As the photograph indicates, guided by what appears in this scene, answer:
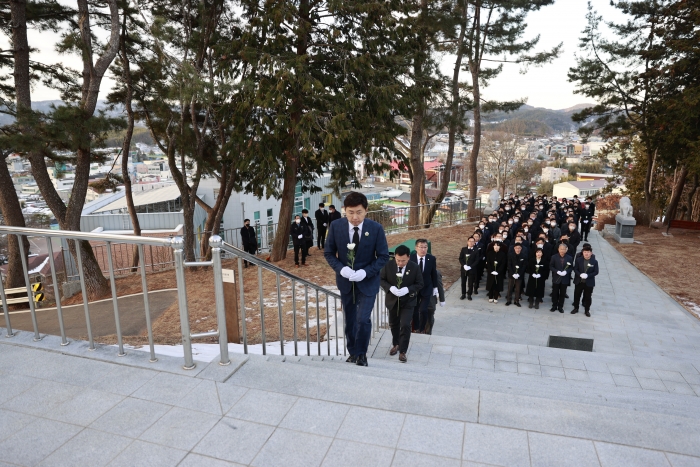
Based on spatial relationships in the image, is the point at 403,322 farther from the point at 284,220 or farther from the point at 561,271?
the point at 284,220

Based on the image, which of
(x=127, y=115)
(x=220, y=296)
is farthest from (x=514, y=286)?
(x=127, y=115)

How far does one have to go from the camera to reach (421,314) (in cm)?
765

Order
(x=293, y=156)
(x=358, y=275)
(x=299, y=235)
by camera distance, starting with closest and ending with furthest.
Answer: (x=358, y=275) < (x=293, y=156) < (x=299, y=235)

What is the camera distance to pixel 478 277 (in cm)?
1141

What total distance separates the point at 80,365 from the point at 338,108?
808 centimetres

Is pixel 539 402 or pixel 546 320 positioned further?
pixel 546 320

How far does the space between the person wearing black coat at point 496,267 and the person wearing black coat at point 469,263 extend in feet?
1.21

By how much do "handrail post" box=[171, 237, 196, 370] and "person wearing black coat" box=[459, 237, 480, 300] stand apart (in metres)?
8.07

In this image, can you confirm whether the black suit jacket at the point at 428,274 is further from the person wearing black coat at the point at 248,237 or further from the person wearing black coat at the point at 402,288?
the person wearing black coat at the point at 248,237

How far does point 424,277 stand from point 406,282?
3.53 feet

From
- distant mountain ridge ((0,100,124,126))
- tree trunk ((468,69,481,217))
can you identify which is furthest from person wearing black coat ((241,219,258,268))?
tree trunk ((468,69,481,217))

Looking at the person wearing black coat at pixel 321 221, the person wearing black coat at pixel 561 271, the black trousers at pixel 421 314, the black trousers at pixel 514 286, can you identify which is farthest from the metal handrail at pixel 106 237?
the person wearing black coat at pixel 321 221

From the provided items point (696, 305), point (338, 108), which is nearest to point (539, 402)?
point (338, 108)

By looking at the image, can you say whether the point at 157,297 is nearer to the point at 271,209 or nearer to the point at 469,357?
the point at 469,357
